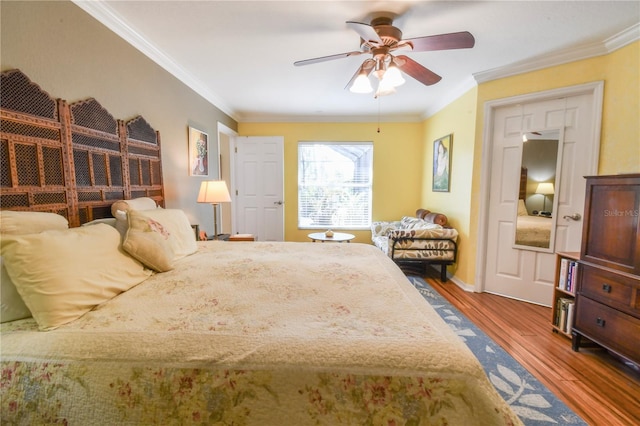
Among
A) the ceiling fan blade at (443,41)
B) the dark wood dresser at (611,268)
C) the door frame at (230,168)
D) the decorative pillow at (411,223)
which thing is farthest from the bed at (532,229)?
the door frame at (230,168)

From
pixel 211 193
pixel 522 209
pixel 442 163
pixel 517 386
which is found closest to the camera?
pixel 517 386

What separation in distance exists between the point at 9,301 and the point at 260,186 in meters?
3.89

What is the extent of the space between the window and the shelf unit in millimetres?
2917

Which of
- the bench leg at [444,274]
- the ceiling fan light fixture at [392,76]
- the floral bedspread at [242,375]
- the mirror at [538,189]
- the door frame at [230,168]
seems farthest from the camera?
the door frame at [230,168]

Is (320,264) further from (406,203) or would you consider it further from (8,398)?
(406,203)

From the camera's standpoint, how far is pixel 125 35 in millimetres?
2029

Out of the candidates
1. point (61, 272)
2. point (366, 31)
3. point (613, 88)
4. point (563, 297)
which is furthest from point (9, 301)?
point (613, 88)

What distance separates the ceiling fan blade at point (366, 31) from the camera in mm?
1601

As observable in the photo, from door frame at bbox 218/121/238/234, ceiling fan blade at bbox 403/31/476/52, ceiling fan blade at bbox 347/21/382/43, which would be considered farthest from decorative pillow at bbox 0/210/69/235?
door frame at bbox 218/121/238/234

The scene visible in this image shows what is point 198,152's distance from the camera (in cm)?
325

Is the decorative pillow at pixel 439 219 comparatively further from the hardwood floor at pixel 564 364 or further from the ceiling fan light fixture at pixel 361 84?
the ceiling fan light fixture at pixel 361 84

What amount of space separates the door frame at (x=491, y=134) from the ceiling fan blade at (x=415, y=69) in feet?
4.06

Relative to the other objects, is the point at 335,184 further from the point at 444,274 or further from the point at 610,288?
the point at 610,288

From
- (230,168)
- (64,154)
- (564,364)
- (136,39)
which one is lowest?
(564,364)
